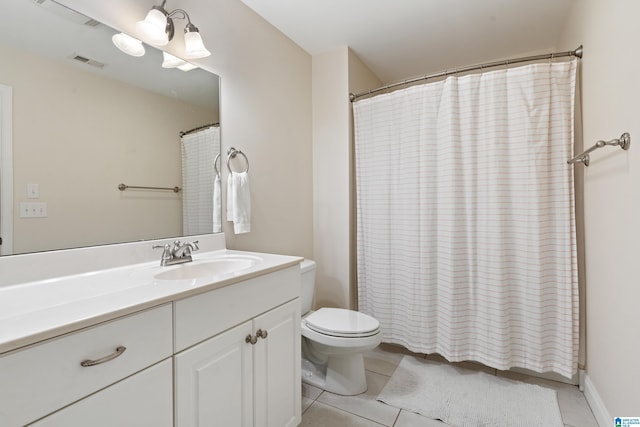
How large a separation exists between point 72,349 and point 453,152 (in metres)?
2.02

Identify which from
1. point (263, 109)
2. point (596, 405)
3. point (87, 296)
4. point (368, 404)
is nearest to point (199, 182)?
point (263, 109)

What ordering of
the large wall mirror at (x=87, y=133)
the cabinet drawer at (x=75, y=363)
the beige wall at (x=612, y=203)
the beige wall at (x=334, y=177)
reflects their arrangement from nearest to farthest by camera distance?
the cabinet drawer at (x=75, y=363) < the large wall mirror at (x=87, y=133) < the beige wall at (x=612, y=203) < the beige wall at (x=334, y=177)

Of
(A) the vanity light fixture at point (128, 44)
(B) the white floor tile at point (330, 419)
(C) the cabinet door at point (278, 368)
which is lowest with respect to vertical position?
(B) the white floor tile at point (330, 419)

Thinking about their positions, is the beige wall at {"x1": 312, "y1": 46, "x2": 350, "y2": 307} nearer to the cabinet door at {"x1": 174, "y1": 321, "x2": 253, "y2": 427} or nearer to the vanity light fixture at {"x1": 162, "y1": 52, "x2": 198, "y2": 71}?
the vanity light fixture at {"x1": 162, "y1": 52, "x2": 198, "y2": 71}

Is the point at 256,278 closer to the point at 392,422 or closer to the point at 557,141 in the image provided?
the point at 392,422

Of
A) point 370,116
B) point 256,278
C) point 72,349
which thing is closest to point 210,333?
point 256,278

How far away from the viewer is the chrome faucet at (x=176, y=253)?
1318 mm

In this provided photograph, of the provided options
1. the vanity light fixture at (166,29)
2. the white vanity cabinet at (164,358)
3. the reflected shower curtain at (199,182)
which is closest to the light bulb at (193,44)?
the vanity light fixture at (166,29)

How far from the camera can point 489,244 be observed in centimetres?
186

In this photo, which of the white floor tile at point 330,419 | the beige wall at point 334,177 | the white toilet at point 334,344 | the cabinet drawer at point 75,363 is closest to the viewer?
the cabinet drawer at point 75,363

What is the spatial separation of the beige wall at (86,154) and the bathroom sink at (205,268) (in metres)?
0.23

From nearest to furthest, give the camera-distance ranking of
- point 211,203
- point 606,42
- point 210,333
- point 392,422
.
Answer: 1. point 210,333
2. point 606,42
3. point 392,422
4. point 211,203

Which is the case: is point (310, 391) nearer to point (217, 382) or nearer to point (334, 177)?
point (217, 382)

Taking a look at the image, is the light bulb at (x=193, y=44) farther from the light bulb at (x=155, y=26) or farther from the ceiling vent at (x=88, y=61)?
the ceiling vent at (x=88, y=61)
